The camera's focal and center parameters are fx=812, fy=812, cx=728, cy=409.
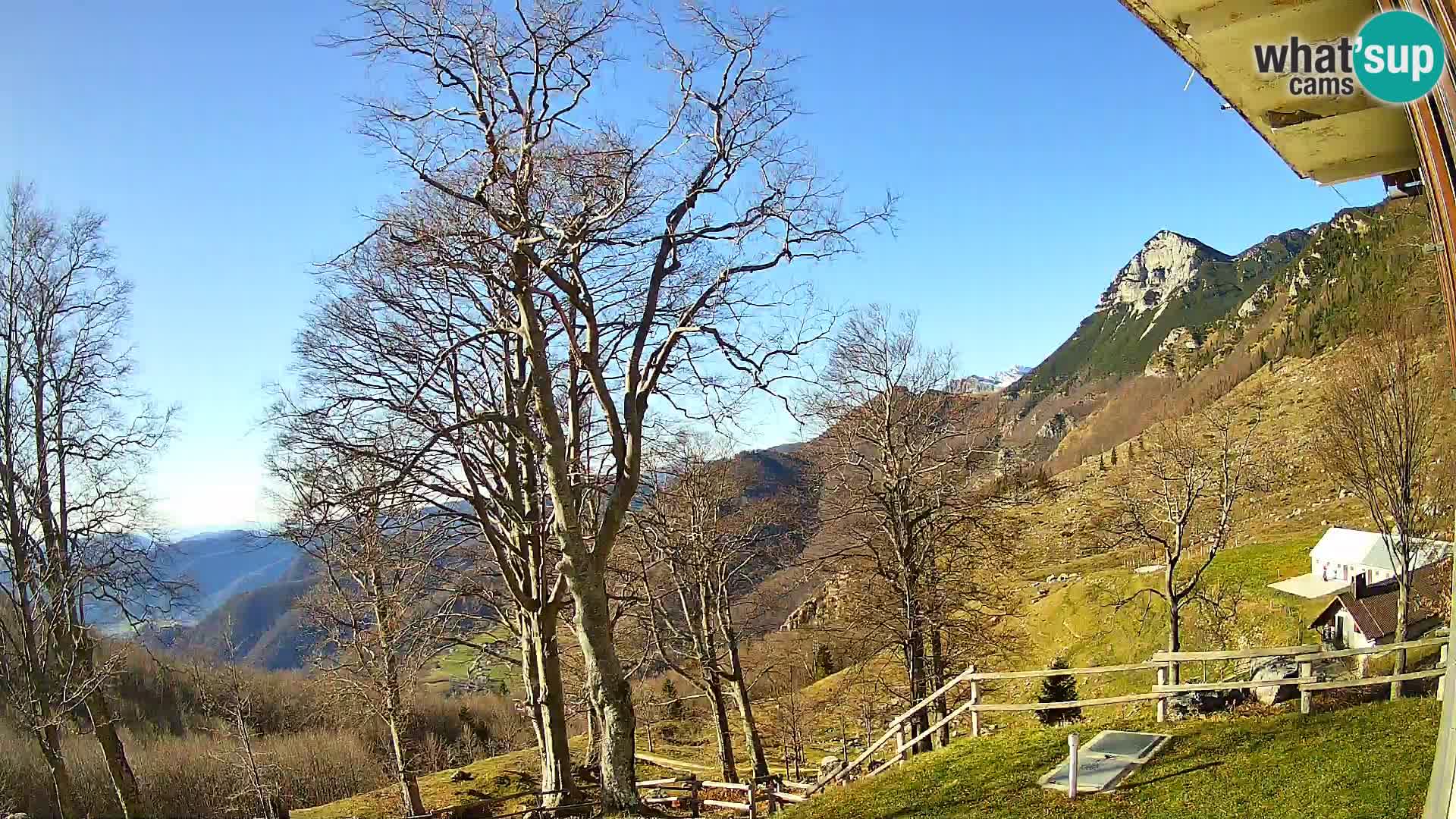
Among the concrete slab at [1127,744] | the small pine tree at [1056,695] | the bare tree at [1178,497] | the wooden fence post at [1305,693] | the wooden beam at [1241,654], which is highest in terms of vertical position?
the bare tree at [1178,497]

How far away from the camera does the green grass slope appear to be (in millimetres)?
8789

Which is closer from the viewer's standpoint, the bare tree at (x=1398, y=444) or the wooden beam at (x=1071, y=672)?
the wooden beam at (x=1071, y=672)

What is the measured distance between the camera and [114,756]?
15.2 metres

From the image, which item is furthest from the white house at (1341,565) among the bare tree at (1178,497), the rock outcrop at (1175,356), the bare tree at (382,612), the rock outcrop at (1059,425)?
the rock outcrop at (1059,425)

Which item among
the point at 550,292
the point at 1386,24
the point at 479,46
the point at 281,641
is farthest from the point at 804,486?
the point at 281,641

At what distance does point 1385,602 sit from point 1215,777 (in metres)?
23.3

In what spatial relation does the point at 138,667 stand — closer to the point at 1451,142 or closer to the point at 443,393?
the point at 443,393

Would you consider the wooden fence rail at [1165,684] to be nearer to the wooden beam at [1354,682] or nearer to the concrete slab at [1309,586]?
the wooden beam at [1354,682]

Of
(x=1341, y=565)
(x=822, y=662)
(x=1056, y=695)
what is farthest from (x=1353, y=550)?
(x=822, y=662)

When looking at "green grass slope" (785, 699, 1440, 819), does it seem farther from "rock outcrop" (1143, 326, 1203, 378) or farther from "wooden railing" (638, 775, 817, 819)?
"rock outcrop" (1143, 326, 1203, 378)

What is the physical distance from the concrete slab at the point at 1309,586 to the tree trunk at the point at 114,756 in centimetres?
3821

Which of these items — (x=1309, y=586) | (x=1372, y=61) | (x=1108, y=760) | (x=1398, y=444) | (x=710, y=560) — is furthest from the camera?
(x=1309, y=586)

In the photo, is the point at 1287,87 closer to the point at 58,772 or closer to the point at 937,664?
the point at 58,772

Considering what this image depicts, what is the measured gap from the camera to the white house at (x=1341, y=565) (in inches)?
1176
